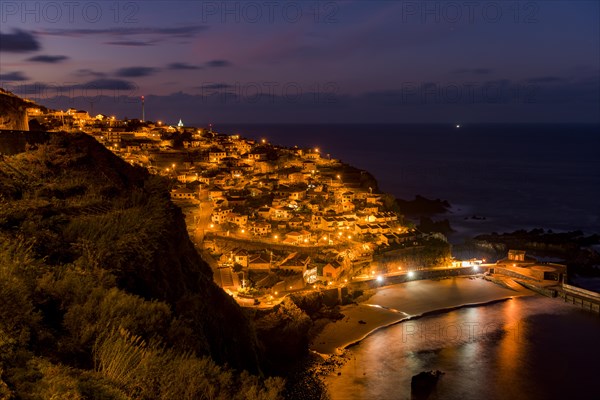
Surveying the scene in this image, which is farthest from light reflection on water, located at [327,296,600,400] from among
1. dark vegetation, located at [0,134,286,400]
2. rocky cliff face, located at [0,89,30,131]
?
rocky cliff face, located at [0,89,30,131]

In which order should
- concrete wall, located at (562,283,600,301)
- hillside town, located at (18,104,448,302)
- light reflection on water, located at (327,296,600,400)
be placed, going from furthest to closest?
1. hillside town, located at (18,104,448,302)
2. concrete wall, located at (562,283,600,301)
3. light reflection on water, located at (327,296,600,400)

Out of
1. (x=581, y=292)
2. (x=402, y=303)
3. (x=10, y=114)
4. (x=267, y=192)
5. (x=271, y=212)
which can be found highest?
(x=10, y=114)

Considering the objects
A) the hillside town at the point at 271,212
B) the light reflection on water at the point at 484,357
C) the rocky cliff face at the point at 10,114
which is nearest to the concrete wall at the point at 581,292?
the light reflection on water at the point at 484,357

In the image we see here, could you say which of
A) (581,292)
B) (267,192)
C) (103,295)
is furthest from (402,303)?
(103,295)

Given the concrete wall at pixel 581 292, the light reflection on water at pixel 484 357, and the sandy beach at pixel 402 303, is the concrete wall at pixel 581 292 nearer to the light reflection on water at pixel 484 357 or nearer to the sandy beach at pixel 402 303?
the light reflection on water at pixel 484 357

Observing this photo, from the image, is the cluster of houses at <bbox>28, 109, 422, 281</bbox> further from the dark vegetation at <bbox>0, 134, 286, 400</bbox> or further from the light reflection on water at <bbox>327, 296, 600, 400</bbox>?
the dark vegetation at <bbox>0, 134, 286, 400</bbox>

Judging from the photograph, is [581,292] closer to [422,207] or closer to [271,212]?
[271,212]
